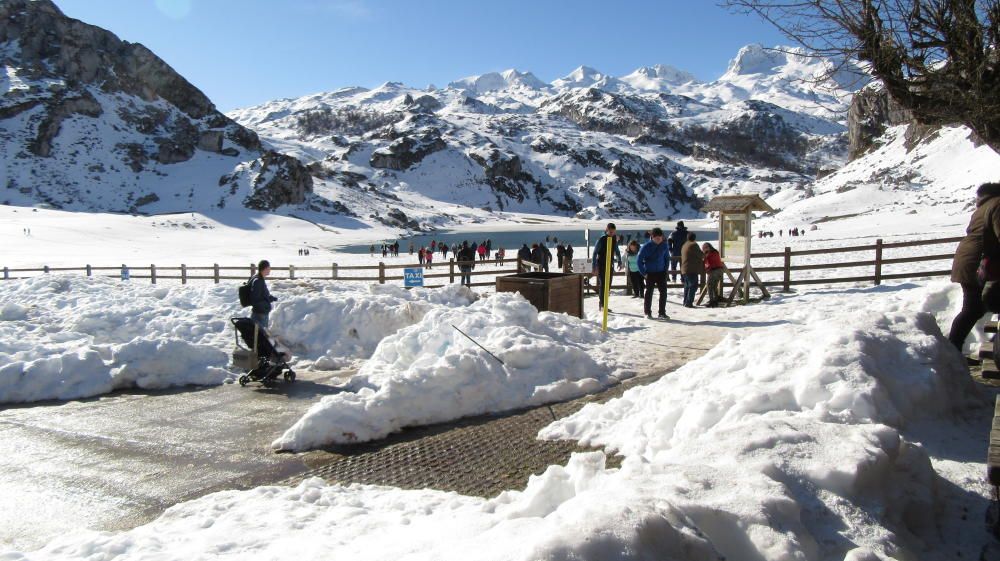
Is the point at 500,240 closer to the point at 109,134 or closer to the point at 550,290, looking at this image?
the point at 109,134

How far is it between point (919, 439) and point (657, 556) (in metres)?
3.22

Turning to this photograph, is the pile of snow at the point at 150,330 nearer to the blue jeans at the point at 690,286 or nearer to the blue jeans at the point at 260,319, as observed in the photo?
the blue jeans at the point at 260,319

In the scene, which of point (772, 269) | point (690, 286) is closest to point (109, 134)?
point (772, 269)

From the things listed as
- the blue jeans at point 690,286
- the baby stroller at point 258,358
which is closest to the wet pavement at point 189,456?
the baby stroller at point 258,358

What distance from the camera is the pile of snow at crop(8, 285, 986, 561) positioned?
2.82 meters

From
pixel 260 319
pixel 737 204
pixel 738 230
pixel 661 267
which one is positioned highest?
pixel 737 204

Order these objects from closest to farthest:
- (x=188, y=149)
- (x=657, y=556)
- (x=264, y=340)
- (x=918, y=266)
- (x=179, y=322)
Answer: (x=657, y=556), (x=264, y=340), (x=179, y=322), (x=918, y=266), (x=188, y=149)

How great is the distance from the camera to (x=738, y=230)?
1452 centimetres

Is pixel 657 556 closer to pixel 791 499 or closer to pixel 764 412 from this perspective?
pixel 791 499

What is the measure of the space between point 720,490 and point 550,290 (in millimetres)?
8655

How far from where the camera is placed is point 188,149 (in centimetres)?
12419

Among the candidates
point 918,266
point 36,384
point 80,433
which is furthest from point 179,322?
point 918,266

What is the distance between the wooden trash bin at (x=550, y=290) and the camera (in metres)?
11.8

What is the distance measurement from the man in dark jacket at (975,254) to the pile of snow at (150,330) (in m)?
7.53
